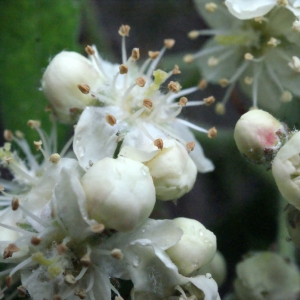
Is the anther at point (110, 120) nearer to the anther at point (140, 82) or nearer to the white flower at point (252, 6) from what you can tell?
the anther at point (140, 82)

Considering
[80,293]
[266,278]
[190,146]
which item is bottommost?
[266,278]

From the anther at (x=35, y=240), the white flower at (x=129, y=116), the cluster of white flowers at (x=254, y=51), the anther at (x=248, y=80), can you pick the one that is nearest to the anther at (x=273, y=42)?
the cluster of white flowers at (x=254, y=51)

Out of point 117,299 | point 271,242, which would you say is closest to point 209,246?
point 117,299

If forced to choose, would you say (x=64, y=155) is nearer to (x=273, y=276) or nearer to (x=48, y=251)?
(x=48, y=251)

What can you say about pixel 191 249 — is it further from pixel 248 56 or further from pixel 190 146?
pixel 248 56

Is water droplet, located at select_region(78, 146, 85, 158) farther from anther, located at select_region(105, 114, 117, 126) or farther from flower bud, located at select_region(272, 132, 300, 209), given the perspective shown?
flower bud, located at select_region(272, 132, 300, 209)

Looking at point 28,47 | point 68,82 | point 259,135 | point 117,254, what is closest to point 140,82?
point 68,82

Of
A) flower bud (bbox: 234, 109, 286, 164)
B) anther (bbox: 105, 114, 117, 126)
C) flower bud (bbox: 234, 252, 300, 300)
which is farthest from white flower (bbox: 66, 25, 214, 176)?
flower bud (bbox: 234, 252, 300, 300)
